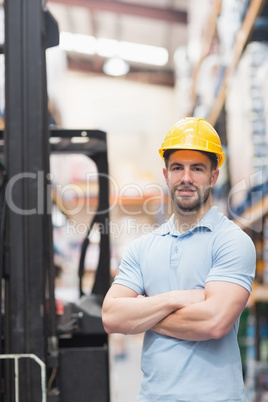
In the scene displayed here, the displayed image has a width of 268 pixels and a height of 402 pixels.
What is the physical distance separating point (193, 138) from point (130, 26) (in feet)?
40.6

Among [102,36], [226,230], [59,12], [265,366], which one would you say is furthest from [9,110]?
[102,36]

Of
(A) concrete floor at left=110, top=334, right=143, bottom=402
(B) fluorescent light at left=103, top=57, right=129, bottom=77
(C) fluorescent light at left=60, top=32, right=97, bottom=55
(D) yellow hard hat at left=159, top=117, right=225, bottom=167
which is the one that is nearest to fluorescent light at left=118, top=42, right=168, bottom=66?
(B) fluorescent light at left=103, top=57, right=129, bottom=77

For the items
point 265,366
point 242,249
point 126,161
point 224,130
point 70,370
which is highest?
point 126,161

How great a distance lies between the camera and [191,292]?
6.30 feet

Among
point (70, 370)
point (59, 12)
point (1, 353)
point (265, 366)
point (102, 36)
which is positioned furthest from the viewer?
point (102, 36)

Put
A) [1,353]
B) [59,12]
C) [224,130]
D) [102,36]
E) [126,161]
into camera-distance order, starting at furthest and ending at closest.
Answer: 1. [126,161]
2. [102,36]
3. [59,12]
4. [224,130]
5. [1,353]

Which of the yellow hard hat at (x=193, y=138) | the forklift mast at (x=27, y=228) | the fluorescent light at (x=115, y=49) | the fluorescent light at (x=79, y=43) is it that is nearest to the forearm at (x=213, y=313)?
the yellow hard hat at (x=193, y=138)

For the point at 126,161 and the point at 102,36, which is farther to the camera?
the point at 126,161

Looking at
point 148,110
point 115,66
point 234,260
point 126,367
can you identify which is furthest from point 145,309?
point 148,110

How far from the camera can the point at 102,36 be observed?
48.7ft

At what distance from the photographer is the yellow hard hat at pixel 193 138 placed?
1929mm

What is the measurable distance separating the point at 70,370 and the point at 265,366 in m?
2.67

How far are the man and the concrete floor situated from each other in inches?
146

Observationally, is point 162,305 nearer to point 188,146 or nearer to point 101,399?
point 188,146
